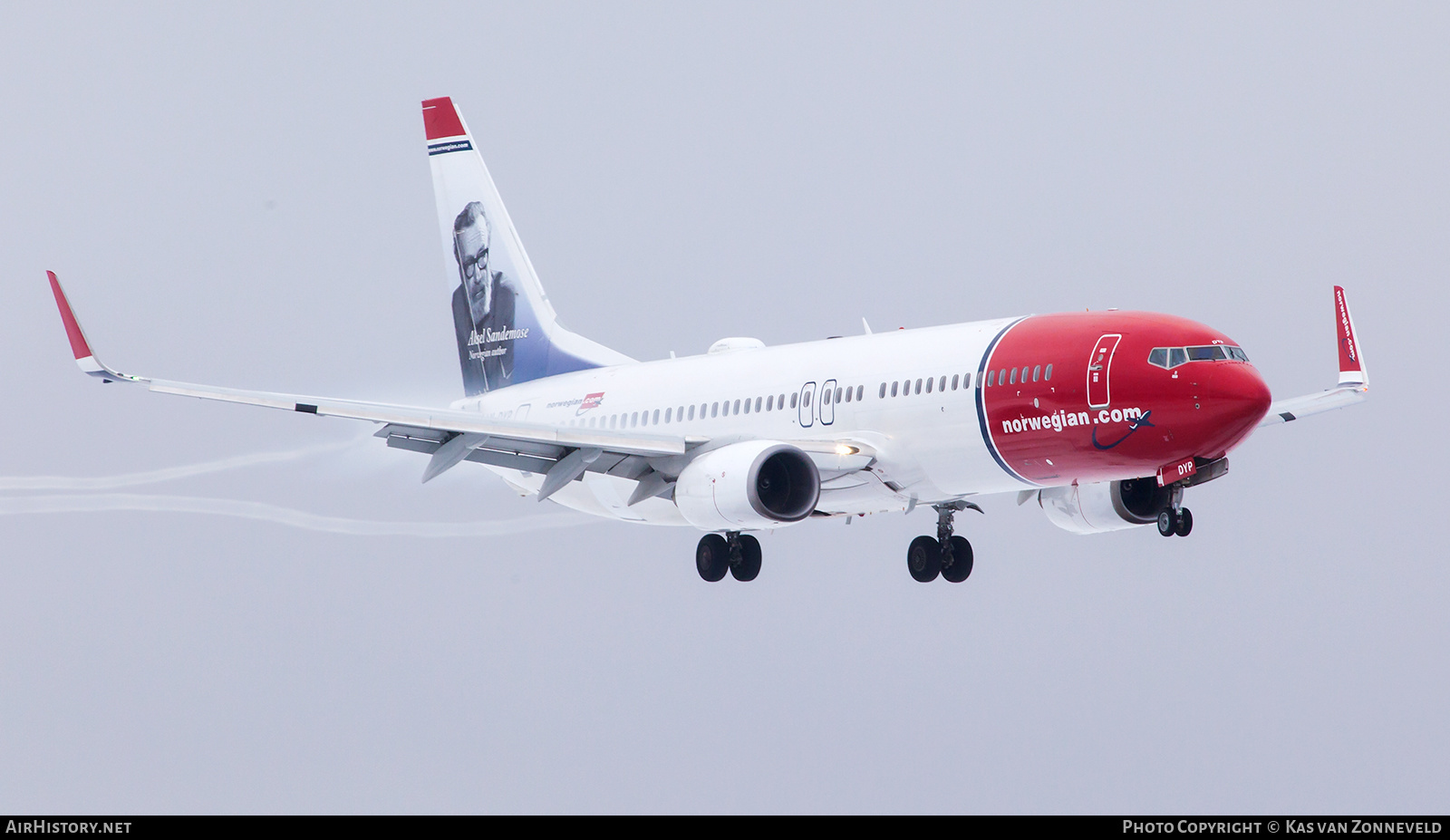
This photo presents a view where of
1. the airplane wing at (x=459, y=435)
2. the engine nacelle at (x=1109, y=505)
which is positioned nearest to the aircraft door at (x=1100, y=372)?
the engine nacelle at (x=1109, y=505)

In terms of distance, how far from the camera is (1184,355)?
33.3m

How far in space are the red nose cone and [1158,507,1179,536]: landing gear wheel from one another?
1878 millimetres

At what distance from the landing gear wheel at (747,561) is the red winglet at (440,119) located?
17407mm

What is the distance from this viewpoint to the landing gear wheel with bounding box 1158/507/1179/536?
3409cm

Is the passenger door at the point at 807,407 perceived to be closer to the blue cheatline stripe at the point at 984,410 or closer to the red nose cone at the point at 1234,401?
the blue cheatline stripe at the point at 984,410

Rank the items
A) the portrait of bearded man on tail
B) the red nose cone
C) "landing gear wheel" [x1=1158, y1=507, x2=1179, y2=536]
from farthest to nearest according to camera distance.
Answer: the portrait of bearded man on tail < "landing gear wheel" [x1=1158, y1=507, x2=1179, y2=536] < the red nose cone

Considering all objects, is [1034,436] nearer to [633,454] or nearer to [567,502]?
[633,454]

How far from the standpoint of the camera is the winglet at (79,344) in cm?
3606

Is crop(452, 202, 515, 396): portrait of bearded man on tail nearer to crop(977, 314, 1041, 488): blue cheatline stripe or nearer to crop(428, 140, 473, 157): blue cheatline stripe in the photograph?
crop(428, 140, 473, 157): blue cheatline stripe

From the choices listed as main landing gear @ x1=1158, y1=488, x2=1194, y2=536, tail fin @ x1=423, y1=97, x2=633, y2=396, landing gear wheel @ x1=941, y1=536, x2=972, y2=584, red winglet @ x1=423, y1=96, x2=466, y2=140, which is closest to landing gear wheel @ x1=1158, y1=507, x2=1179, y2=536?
main landing gear @ x1=1158, y1=488, x2=1194, y2=536

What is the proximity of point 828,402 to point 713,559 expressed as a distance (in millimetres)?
4673

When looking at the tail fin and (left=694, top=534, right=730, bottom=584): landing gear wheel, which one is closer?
(left=694, top=534, right=730, bottom=584): landing gear wheel

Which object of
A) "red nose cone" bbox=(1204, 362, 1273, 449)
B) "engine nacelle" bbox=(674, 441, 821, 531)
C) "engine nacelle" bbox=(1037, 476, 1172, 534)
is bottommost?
"engine nacelle" bbox=(1037, 476, 1172, 534)

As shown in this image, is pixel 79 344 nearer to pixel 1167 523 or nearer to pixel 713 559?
pixel 713 559
